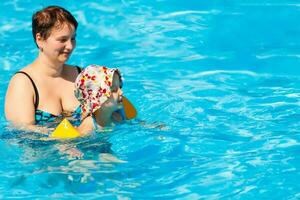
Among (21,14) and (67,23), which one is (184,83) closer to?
(67,23)

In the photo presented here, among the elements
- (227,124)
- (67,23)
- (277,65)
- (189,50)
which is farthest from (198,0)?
(67,23)

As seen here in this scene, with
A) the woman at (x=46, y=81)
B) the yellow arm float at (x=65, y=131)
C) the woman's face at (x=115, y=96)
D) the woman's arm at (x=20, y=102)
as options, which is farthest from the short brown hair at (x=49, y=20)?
the yellow arm float at (x=65, y=131)

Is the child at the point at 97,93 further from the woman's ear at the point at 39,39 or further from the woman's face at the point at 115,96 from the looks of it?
the woman's ear at the point at 39,39

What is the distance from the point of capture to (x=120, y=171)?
6.55 metres

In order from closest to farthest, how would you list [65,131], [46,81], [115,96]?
[65,131] < [115,96] < [46,81]

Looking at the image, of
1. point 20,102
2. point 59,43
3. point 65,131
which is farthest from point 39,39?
point 65,131

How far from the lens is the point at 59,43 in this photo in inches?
262

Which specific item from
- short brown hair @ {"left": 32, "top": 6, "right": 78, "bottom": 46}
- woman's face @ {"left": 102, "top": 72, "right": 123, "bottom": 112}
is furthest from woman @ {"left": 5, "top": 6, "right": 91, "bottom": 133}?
woman's face @ {"left": 102, "top": 72, "right": 123, "bottom": 112}

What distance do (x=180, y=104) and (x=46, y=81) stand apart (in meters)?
1.65

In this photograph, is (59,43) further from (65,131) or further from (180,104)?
(180,104)

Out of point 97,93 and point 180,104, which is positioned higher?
point 180,104

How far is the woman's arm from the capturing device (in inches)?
259

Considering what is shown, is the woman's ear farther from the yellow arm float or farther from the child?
the yellow arm float

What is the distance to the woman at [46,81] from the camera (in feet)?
21.7
